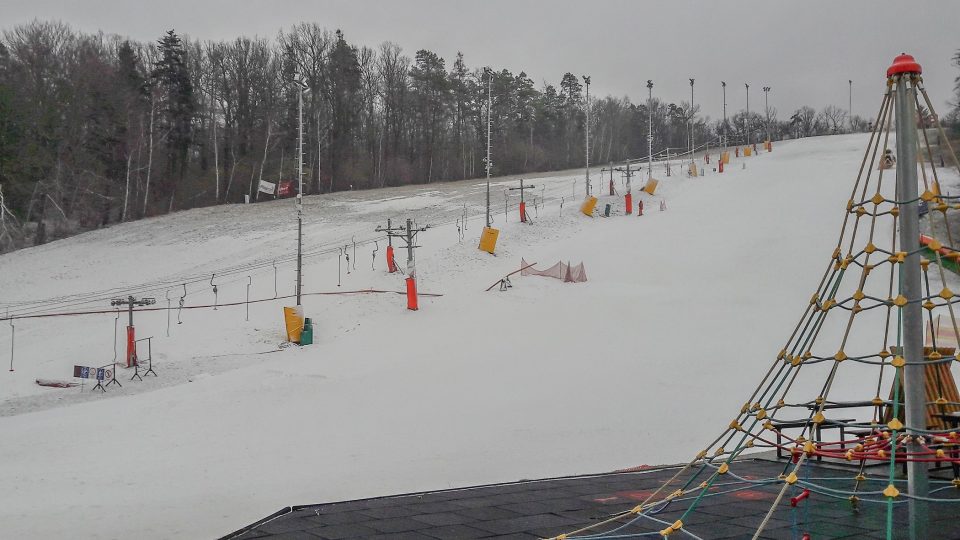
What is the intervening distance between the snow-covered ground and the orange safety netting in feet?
1.44

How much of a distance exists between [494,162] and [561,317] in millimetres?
46872

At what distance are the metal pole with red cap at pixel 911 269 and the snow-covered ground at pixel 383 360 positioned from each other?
666 centimetres

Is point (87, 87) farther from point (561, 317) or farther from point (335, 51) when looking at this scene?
point (561, 317)

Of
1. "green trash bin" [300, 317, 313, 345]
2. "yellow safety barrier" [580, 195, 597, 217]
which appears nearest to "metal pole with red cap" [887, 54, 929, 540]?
"green trash bin" [300, 317, 313, 345]

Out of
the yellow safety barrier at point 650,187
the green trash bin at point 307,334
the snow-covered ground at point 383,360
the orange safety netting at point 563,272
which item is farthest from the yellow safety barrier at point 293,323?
the yellow safety barrier at point 650,187

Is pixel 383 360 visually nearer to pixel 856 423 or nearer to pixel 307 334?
pixel 307 334

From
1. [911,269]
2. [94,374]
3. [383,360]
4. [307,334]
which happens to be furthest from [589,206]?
[911,269]

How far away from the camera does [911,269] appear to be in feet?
15.4

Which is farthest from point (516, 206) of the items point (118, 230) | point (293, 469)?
point (293, 469)

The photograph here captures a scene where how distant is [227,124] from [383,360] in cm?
4072

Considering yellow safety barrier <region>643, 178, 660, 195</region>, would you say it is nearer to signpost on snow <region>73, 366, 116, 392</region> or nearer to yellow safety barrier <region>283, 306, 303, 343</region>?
yellow safety barrier <region>283, 306, 303, 343</region>

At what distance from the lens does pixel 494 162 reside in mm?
66562

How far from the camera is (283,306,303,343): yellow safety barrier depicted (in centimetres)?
1911

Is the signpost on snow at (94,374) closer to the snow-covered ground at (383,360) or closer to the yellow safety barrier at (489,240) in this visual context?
the snow-covered ground at (383,360)
